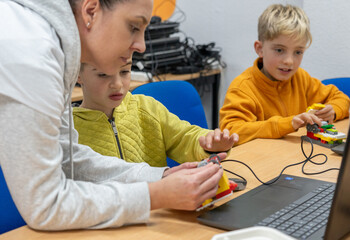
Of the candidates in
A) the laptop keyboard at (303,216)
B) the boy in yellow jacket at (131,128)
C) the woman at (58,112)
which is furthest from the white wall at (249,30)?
the woman at (58,112)

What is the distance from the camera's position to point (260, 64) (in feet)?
6.90

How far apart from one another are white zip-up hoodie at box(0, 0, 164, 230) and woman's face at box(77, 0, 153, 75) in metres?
0.07

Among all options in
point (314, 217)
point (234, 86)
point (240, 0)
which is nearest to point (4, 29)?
point (314, 217)

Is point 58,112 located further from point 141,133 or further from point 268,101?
point 268,101

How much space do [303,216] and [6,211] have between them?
69 cm

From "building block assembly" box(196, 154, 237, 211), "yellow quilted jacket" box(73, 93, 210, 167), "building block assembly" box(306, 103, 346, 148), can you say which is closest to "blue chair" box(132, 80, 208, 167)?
"yellow quilted jacket" box(73, 93, 210, 167)

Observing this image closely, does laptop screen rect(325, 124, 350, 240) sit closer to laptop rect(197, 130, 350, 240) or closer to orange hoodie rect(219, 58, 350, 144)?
laptop rect(197, 130, 350, 240)

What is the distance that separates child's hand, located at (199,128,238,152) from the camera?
1216 millimetres

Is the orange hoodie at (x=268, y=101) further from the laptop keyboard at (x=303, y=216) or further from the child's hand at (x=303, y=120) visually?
the laptop keyboard at (x=303, y=216)

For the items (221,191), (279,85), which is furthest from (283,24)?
(221,191)

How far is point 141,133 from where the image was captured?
1444 mm

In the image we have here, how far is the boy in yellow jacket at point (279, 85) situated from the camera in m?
1.85

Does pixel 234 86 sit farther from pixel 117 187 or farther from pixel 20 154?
pixel 20 154

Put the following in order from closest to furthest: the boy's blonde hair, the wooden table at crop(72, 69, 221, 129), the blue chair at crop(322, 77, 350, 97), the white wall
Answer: the boy's blonde hair < the blue chair at crop(322, 77, 350, 97) < the white wall < the wooden table at crop(72, 69, 221, 129)
